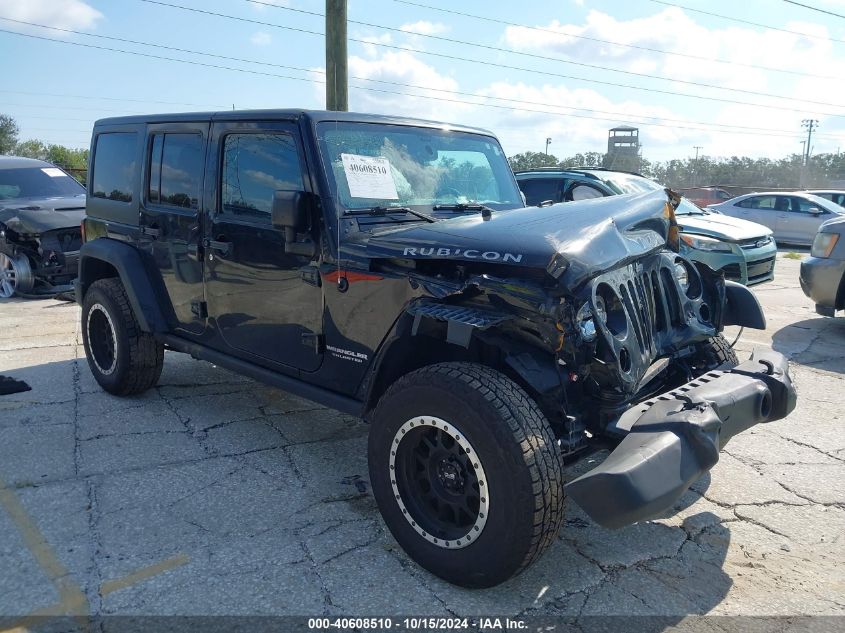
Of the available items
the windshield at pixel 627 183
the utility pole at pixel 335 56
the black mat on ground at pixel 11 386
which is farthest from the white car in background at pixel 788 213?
the black mat on ground at pixel 11 386

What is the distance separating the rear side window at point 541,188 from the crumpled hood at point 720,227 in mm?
1567

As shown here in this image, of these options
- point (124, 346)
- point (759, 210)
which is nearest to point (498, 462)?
point (124, 346)

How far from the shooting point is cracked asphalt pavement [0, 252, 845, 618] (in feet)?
8.96

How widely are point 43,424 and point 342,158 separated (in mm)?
2747

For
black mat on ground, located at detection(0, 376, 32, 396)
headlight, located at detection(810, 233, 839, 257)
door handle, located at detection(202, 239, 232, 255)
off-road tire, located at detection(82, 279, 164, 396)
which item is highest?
door handle, located at detection(202, 239, 232, 255)

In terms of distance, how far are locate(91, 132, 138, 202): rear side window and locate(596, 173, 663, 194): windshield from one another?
5.48m

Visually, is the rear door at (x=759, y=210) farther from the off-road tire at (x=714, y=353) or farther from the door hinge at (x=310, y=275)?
the door hinge at (x=310, y=275)

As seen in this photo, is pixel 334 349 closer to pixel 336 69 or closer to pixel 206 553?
pixel 206 553

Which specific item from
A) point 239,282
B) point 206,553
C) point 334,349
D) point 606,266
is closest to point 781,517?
point 606,266

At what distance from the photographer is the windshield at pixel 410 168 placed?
349 cm

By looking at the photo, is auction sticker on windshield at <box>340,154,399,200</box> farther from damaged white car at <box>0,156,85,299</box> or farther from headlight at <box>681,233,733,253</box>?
damaged white car at <box>0,156,85,299</box>

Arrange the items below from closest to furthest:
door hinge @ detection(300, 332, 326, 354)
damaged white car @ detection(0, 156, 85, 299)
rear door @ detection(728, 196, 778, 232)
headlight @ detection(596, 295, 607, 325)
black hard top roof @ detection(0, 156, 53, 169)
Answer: headlight @ detection(596, 295, 607, 325)
door hinge @ detection(300, 332, 326, 354)
damaged white car @ detection(0, 156, 85, 299)
black hard top roof @ detection(0, 156, 53, 169)
rear door @ detection(728, 196, 778, 232)

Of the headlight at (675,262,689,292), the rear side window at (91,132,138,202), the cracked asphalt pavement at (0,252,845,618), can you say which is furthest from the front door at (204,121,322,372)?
the headlight at (675,262,689,292)

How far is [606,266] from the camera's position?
2838 mm
